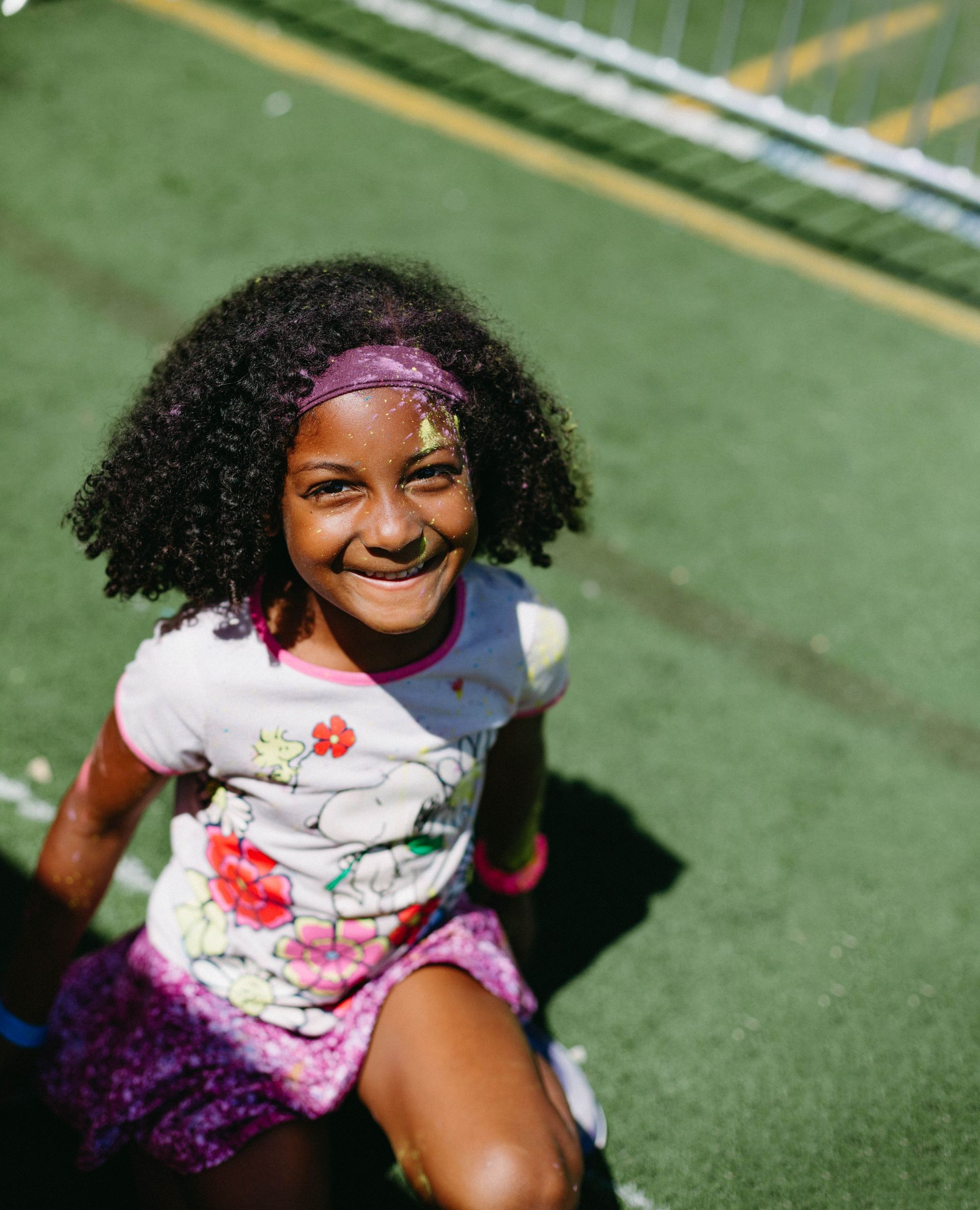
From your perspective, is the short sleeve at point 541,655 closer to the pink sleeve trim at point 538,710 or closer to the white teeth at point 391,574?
the pink sleeve trim at point 538,710

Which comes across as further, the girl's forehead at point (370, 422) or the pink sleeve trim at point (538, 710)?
the pink sleeve trim at point (538, 710)

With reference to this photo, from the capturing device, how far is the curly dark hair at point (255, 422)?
5.84 feet

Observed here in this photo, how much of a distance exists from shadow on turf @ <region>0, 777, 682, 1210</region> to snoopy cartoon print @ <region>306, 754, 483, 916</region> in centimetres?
70

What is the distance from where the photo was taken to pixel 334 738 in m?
1.93

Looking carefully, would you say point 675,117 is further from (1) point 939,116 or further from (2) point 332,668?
(2) point 332,668

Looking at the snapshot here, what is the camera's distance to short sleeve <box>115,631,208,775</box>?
6.18ft

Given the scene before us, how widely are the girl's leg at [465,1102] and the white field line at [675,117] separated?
457cm

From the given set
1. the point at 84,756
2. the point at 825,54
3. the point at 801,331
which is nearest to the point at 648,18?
the point at 825,54

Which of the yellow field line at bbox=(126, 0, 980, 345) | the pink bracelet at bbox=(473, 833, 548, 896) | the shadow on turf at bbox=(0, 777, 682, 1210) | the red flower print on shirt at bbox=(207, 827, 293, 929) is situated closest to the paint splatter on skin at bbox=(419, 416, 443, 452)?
the red flower print on shirt at bbox=(207, 827, 293, 929)

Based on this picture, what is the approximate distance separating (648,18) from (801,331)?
9.29ft

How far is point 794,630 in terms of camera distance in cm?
368

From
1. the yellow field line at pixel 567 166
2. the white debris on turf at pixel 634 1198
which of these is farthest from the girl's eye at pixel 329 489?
the yellow field line at pixel 567 166

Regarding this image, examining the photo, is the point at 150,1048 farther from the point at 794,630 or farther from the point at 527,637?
the point at 794,630

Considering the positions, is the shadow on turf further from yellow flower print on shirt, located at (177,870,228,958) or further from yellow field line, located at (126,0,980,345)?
yellow field line, located at (126,0,980,345)
